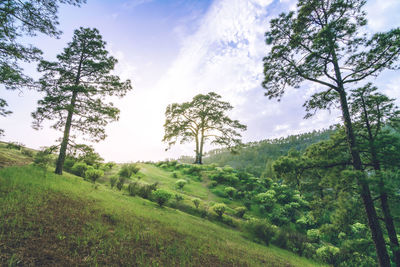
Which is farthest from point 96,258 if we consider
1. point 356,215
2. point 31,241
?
point 356,215

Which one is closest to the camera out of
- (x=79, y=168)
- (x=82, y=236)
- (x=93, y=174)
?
(x=82, y=236)

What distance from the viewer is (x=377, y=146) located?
504 centimetres

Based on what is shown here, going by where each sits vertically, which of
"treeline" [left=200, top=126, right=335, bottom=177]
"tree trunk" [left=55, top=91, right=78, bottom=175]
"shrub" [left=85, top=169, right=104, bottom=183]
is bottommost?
"shrub" [left=85, top=169, right=104, bottom=183]

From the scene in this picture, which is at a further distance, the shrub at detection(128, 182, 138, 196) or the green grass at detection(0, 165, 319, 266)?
the shrub at detection(128, 182, 138, 196)

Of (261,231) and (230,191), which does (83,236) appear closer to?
(261,231)

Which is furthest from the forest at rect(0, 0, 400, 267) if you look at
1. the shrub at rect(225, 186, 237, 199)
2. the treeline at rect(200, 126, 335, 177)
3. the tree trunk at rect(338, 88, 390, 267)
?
the treeline at rect(200, 126, 335, 177)

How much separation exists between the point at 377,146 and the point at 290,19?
611cm

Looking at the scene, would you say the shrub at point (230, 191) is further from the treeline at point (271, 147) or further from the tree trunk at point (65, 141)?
the treeline at point (271, 147)

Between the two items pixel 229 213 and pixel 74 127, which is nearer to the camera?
pixel 74 127

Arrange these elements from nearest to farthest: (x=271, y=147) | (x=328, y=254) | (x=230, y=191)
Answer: (x=328, y=254) → (x=230, y=191) → (x=271, y=147)

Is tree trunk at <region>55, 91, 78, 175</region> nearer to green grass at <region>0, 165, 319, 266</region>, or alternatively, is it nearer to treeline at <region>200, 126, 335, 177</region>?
green grass at <region>0, 165, 319, 266</region>

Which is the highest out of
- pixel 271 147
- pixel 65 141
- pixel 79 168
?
pixel 271 147

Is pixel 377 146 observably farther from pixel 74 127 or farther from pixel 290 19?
pixel 74 127

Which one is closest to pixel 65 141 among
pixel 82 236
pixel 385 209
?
pixel 82 236
